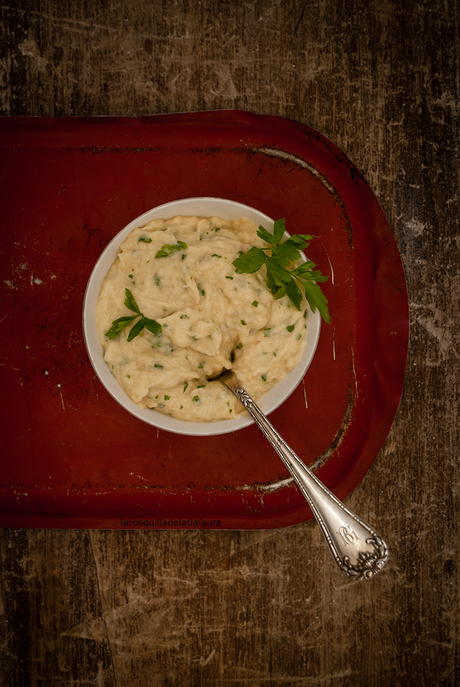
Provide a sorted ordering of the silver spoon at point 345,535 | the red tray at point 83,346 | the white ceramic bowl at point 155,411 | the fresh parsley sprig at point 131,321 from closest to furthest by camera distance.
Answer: the silver spoon at point 345,535, the fresh parsley sprig at point 131,321, the white ceramic bowl at point 155,411, the red tray at point 83,346

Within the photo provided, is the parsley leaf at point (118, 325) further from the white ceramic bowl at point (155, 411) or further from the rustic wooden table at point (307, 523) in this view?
the rustic wooden table at point (307, 523)

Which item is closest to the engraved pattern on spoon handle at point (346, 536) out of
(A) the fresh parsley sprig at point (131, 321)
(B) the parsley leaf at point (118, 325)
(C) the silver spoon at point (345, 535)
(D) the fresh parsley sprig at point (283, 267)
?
(C) the silver spoon at point (345, 535)

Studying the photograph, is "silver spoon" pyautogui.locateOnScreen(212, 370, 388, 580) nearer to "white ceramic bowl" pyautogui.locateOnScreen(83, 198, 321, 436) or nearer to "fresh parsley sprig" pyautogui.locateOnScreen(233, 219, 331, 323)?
"white ceramic bowl" pyautogui.locateOnScreen(83, 198, 321, 436)

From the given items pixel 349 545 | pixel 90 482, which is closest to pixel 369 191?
pixel 349 545

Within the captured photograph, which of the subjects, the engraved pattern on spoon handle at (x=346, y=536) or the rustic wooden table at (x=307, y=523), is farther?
the rustic wooden table at (x=307, y=523)

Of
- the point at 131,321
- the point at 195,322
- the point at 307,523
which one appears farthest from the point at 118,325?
the point at 307,523

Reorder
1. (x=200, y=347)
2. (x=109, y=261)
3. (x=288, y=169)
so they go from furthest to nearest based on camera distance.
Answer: (x=288, y=169) → (x=109, y=261) → (x=200, y=347)

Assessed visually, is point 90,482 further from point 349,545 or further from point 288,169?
point 288,169
